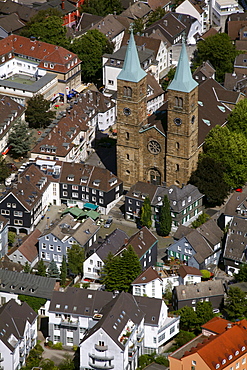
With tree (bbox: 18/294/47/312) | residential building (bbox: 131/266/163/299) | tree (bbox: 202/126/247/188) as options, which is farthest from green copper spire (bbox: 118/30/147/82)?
tree (bbox: 18/294/47/312)

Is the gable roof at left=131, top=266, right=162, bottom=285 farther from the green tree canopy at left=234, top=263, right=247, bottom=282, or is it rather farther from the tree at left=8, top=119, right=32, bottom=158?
the tree at left=8, top=119, right=32, bottom=158

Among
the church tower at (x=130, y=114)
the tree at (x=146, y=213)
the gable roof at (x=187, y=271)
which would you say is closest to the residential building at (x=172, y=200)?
the tree at (x=146, y=213)

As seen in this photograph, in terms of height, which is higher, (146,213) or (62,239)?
(62,239)

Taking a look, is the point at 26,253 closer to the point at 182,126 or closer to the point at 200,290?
the point at 200,290

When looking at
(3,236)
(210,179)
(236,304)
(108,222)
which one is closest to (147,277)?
(236,304)

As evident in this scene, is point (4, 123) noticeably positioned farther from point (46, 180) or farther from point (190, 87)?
point (190, 87)

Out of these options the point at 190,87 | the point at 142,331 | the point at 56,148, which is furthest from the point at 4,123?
the point at 142,331
